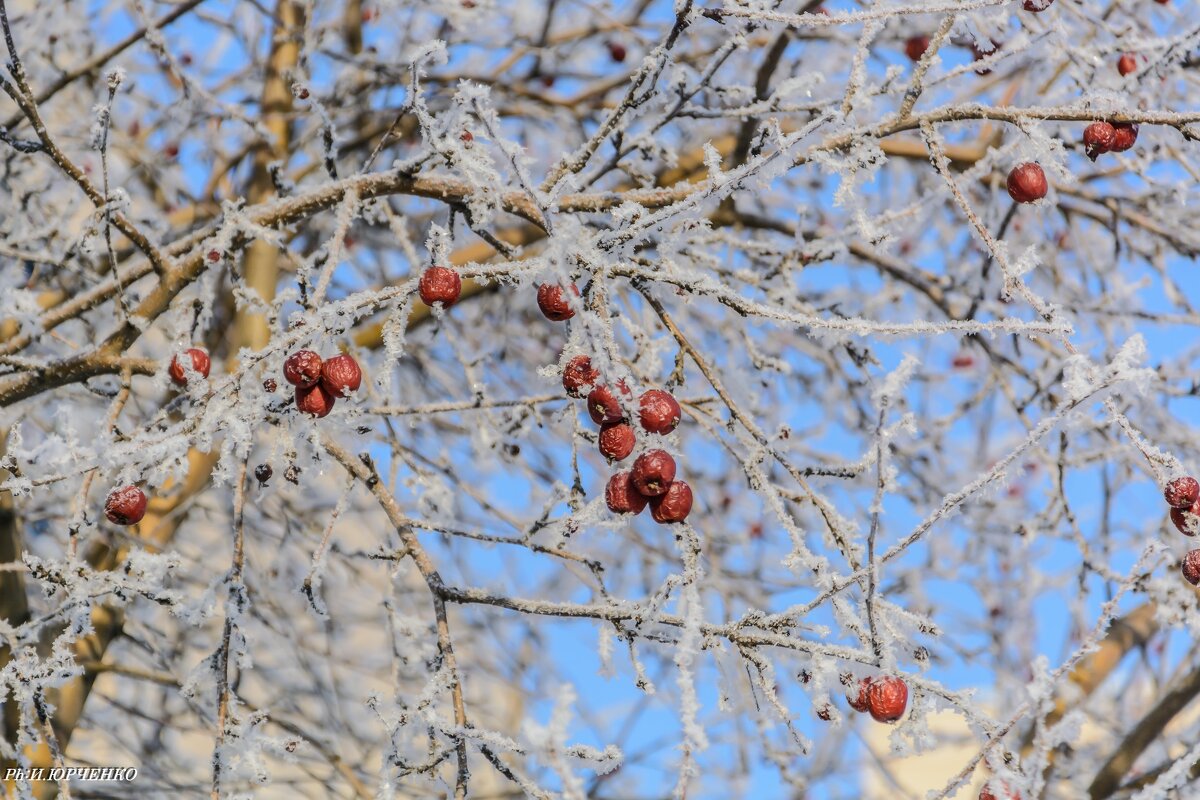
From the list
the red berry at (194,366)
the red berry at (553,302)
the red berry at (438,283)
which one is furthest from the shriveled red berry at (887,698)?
the red berry at (194,366)

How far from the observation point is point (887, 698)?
1.60m

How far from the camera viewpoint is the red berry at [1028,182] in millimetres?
1972

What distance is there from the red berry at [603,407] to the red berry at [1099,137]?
1.01 meters

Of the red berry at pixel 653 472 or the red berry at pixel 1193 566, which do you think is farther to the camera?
the red berry at pixel 1193 566

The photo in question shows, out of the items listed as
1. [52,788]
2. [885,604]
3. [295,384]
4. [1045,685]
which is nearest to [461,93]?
[295,384]

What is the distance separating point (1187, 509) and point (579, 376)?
101 centimetres

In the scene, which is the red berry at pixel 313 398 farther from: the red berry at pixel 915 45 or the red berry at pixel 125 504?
the red berry at pixel 915 45

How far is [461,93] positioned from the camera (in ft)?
5.36

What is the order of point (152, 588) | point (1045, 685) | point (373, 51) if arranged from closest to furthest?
1. point (1045, 685)
2. point (152, 588)
3. point (373, 51)

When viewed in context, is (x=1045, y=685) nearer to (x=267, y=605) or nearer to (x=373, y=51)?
(x=267, y=605)

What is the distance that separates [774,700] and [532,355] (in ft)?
10.8

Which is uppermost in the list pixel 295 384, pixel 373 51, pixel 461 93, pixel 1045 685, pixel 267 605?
pixel 373 51

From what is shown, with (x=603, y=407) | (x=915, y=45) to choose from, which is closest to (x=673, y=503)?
(x=603, y=407)

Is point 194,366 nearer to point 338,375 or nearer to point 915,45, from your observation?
point 338,375
